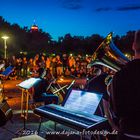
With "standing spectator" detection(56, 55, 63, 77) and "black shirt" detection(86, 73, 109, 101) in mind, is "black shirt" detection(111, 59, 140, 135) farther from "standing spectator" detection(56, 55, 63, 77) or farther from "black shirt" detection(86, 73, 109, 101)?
"standing spectator" detection(56, 55, 63, 77)

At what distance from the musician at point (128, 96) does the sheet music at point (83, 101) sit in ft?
4.93

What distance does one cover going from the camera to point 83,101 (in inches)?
191

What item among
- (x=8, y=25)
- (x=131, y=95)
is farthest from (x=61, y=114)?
(x=8, y=25)

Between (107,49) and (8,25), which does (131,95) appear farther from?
(8,25)

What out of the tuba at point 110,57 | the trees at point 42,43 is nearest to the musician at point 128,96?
the tuba at point 110,57

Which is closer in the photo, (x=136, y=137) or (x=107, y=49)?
(x=136, y=137)

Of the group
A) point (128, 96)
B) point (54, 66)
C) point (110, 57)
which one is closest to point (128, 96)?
point (128, 96)

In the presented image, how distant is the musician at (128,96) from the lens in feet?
9.66

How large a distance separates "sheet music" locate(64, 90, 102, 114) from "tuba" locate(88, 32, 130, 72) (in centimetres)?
52

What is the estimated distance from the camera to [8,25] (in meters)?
44.9

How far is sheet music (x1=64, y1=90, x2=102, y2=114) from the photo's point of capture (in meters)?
4.65

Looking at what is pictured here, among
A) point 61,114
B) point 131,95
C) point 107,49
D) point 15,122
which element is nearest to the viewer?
point 131,95

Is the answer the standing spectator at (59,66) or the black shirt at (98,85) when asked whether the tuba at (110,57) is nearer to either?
the black shirt at (98,85)

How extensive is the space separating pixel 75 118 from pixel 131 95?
1569 mm
